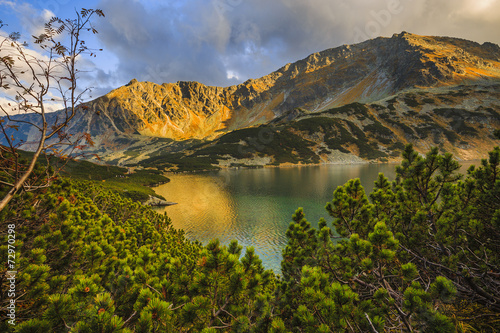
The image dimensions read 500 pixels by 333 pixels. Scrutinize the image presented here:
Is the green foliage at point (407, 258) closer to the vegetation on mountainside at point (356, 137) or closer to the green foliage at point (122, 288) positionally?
the green foliage at point (122, 288)

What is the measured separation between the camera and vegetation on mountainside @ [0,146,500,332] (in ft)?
10.2

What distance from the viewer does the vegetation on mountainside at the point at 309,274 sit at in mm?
3102

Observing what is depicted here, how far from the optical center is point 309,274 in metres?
3.90

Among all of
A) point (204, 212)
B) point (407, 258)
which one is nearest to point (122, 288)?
point (407, 258)

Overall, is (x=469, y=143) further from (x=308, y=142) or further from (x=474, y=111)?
(x=308, y=142)

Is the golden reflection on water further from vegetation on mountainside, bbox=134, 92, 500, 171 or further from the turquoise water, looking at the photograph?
vegetation on mountainside, bbox=134, 92, 500, 171

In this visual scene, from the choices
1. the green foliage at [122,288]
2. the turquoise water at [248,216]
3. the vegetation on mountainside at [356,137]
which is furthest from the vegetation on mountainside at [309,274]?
the vegetation on mountainside at [356,137]

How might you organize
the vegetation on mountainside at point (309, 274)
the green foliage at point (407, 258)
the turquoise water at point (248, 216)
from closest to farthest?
the vegetation on mountainside at point (309, 274)
the green foliage at point (407, 258)
the turquoise water at point (248, 216)

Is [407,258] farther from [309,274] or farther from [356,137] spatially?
[356,137]

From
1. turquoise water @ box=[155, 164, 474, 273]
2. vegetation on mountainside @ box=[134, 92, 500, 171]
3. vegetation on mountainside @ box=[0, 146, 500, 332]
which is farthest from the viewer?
vegetation on mountainside @ box=[134, 92, 500, 171]

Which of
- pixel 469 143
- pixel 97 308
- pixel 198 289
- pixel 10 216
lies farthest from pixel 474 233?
pixel 469 143

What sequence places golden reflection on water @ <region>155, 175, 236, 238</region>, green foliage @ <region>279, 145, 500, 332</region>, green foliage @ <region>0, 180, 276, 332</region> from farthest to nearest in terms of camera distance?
1. golden reflection on water @ <region>155, 175, 236, 238</region>
2. green foliage @ <region>279, 145, 500, 332</region>
3. green foliage @ <region>0, 180, 276, 332</region>

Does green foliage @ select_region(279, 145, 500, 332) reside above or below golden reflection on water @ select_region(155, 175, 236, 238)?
above

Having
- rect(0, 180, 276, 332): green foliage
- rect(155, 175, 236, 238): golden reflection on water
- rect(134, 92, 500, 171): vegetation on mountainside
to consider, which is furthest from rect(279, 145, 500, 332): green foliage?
rect(134, 92, 500, 171): vegetation on mountainside
